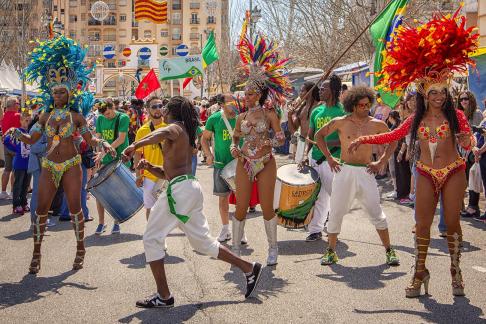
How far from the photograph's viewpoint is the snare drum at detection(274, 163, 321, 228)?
8.55 meters

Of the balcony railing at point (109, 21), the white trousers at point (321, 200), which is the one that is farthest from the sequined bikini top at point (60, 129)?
the balcony railing at point (109, 21)

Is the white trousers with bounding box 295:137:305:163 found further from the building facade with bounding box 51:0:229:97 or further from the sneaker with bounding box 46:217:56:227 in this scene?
the building facade with bounding box 51:0:229:97

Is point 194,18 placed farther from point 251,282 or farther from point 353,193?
point 251,282

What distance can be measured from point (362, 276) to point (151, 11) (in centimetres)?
2707

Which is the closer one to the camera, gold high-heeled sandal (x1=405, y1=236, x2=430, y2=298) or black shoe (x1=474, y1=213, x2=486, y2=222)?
gold high-heeled sandal (x1=405, y1=236, x2=430, y2=298)

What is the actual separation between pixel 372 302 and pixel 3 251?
486cm

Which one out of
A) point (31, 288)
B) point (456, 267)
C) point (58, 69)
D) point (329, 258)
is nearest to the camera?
point (456, 267)

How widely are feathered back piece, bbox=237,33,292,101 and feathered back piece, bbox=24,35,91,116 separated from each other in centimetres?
187

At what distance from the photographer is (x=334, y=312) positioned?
238 inches

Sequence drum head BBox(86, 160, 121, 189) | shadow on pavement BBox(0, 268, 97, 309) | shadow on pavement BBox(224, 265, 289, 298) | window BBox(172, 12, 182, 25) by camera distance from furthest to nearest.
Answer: window BBox(172, 12, 182, 25) < drum head BBox(86, 160, 121, 189) < shadow on pavement BBox(224, 265, 289, 298) < shadow on pavement BBox(0, 268, 97, 309)

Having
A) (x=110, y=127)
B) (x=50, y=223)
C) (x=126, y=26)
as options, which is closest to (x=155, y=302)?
(x=110, y=127)

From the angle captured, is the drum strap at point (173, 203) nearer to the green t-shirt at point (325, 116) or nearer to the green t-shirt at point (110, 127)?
the green t-shirt at point (325, 116)

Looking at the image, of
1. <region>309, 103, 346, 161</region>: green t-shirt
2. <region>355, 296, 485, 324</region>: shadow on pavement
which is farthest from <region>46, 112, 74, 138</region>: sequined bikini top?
<region>355, 296, 485, 324</region>: shadow on pavement

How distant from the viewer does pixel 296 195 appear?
8.56 meters
